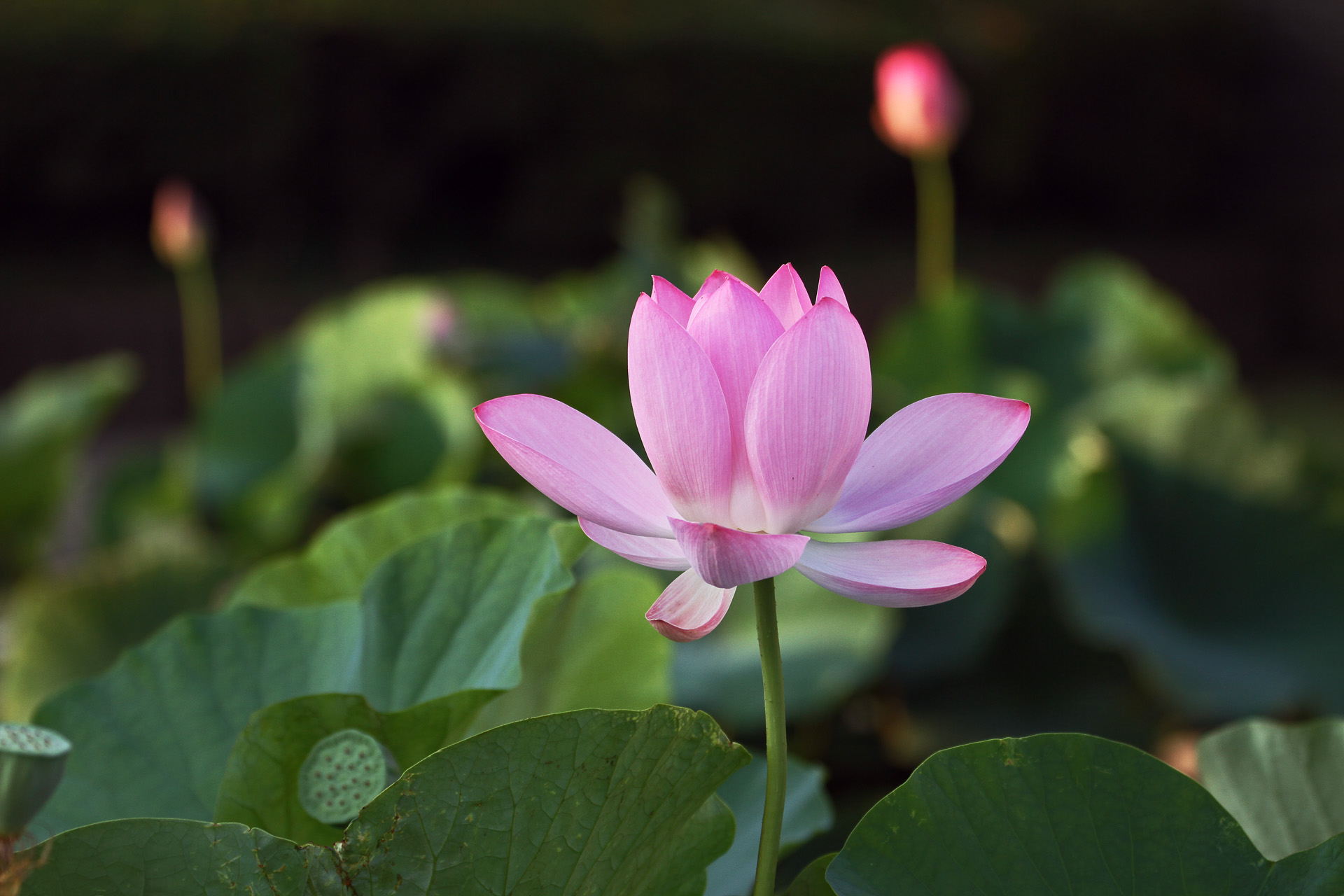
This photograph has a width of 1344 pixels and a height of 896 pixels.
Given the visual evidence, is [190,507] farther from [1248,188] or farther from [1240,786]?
[1248,188]

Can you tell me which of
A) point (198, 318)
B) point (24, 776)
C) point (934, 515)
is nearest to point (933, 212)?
point (198, 318)

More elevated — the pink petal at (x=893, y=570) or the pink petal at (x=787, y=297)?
the pink petal at (x=787, y=297)

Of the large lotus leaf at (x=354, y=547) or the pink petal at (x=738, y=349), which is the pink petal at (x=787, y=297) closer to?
the pink petal at (x=738, y=349)

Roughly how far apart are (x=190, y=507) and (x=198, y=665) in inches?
42.0

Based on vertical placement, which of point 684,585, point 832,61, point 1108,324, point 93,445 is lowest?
point 93,445

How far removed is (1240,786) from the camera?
0.38 meters

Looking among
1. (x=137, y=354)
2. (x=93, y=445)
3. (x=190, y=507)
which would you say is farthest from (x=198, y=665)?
(x=137, y=354)

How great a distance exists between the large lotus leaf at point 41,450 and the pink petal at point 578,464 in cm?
117

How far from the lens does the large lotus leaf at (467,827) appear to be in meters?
0.30

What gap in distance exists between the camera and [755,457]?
280 mm

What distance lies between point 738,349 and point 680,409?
3cm

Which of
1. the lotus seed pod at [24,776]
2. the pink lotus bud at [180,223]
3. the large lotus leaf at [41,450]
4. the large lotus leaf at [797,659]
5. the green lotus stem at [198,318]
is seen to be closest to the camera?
the lotus seed pod at [24,776]

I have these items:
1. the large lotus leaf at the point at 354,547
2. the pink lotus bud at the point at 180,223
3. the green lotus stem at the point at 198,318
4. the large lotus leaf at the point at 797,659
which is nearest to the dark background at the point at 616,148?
the green lotus stem at the point at 198,318

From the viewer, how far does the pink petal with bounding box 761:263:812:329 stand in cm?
31
